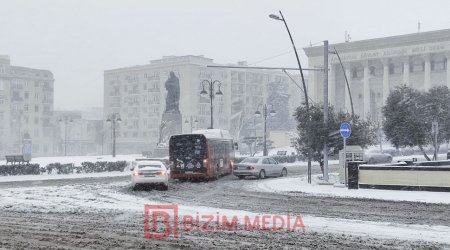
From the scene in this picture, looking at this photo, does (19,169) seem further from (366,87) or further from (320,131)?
(366,87)

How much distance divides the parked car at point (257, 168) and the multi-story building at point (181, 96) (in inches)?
3747

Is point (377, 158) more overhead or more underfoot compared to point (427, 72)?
more underfoot

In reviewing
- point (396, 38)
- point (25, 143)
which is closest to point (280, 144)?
point (396, 38)

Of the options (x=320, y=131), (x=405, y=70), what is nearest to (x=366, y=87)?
(x=405, y=70)

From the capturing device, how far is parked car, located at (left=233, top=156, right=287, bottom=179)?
3303 cm

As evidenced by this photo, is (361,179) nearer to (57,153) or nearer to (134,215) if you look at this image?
(134,215)

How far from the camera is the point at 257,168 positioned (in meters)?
33.3

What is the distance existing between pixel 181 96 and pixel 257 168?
107749mm

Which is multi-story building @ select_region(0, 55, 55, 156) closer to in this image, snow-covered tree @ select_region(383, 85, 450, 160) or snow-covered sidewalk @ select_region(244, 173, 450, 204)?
snow-covered tree @ select_region(383, 85, 450, 160)

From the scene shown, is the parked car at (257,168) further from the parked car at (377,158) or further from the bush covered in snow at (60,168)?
the parked car at (377,158)

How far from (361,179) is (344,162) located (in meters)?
1.47

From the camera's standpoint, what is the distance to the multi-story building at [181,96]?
455 ft

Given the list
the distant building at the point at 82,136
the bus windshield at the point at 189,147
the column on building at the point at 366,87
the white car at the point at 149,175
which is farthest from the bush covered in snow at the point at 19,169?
the distant building at the point at 82,136

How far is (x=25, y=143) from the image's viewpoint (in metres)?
43.1
